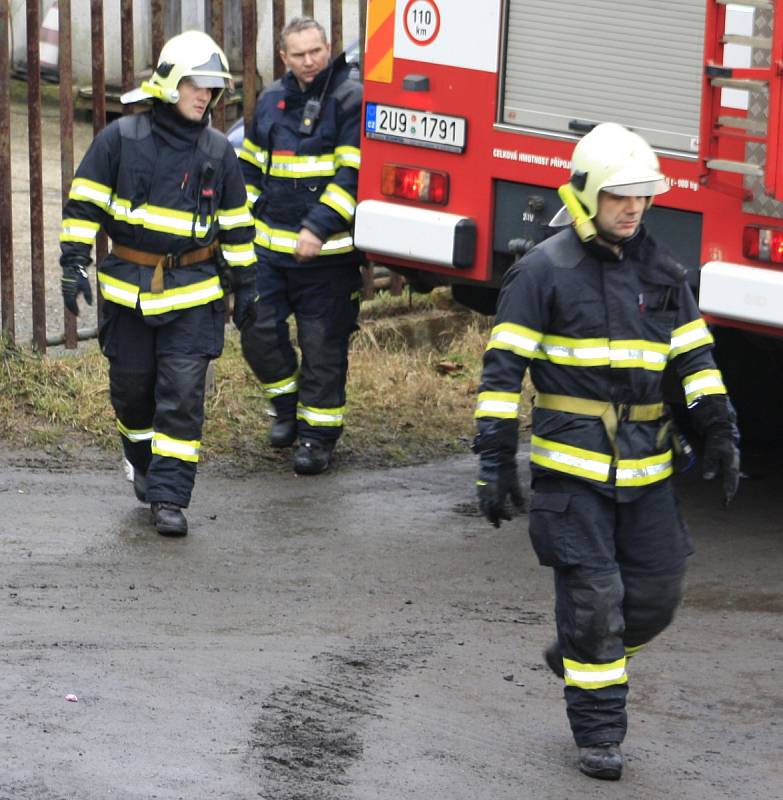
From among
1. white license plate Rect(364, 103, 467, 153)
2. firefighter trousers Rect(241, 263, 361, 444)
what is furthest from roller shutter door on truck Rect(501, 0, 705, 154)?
firefighter trousers Rect(241, 263, 361, 444)

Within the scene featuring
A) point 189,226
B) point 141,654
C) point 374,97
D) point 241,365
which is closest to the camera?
point 141,654

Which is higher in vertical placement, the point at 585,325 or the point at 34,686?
the point at 585,325

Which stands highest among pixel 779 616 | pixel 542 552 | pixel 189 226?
pixel 189 226

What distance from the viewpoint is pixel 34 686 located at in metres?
4.52

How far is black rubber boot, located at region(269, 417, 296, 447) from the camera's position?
7.16 m

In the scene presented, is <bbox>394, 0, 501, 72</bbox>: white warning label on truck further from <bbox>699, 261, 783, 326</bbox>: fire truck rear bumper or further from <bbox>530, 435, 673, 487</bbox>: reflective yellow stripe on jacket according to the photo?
<bbox>530, 435, 673, 487</bbox>: reflective yellow stripe on jacket

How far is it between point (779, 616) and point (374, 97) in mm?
2609

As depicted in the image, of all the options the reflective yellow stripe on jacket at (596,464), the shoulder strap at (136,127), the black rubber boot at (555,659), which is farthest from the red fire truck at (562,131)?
the black rubber boot at (555,659)

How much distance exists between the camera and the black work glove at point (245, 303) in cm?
621

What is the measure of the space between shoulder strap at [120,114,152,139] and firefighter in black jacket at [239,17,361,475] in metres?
0.95

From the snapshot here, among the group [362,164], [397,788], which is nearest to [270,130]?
[362,164]

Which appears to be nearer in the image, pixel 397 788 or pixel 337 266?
pixel 397 788

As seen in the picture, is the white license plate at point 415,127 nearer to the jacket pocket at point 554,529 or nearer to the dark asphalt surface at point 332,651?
the dark asphalt surface at point 332,651

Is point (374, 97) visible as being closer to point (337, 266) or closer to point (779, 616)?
point (337, 266)
